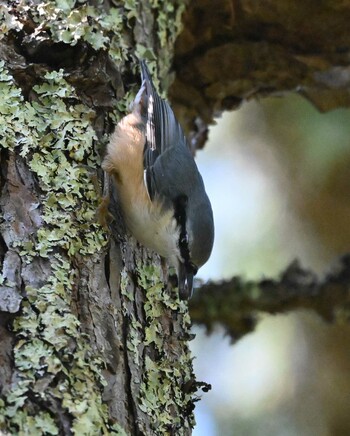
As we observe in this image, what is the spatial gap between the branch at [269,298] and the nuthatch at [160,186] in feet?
1.90

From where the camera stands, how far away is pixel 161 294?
2.09m

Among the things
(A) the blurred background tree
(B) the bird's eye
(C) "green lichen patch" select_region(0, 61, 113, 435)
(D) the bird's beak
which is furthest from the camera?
(A) the blurred background tree

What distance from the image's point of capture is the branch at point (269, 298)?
2.92 meters

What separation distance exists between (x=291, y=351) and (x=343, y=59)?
5.92 feet

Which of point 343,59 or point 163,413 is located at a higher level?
point 343,59

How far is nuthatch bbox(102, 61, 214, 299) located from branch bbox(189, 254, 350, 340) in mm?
580

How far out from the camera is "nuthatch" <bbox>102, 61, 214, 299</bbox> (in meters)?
2.26

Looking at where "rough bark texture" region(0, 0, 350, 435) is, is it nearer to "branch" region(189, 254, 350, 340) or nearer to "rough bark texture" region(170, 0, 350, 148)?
"rough bark texture" region(170, 0, 350, 148)

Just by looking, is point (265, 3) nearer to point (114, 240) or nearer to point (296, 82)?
point (296, 82)

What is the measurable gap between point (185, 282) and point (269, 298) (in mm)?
770

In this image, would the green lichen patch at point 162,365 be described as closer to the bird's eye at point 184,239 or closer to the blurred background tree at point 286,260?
the bird's eye at point 184,239

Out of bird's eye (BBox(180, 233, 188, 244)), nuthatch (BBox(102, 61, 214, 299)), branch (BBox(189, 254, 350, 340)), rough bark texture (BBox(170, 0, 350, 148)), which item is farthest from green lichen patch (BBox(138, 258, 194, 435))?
rough bark texture (BBox(170, 0, 350, 148))

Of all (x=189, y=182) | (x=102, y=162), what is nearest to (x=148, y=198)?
(x=189, y=182)

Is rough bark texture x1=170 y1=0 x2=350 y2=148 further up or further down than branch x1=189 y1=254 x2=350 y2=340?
further up
